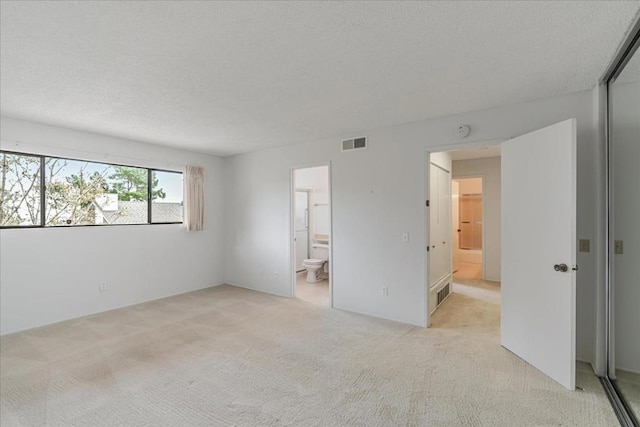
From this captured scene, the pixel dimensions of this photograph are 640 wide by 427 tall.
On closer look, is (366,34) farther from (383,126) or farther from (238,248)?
(238,248)

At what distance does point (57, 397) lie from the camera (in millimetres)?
2262

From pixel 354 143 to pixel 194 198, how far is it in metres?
2.93

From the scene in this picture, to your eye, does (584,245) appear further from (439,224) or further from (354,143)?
(354,143)

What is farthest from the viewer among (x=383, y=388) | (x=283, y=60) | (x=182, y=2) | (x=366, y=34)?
(x=383, y=388)

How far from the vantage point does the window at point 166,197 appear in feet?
16.1

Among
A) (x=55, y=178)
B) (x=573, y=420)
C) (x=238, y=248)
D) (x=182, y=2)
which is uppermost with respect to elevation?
(x=182, y=2)

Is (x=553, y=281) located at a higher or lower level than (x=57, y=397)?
higher

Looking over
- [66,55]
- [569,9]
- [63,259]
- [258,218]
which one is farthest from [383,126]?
[63,259]

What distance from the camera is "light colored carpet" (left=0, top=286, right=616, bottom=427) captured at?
2.06 metres

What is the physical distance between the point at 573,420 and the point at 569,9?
2.50 m

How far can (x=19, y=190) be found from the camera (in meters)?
3.61

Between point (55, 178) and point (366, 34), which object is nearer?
point (366, 34)

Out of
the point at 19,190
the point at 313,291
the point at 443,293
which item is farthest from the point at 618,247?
the point at 19,190

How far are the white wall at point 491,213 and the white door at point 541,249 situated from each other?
10.5ft
